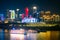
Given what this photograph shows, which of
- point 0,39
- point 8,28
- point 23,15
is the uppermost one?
point 23,15

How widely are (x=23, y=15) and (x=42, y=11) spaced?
0.18m

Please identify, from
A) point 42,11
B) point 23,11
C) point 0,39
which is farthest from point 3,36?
point 42,11

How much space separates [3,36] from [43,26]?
1.25ft

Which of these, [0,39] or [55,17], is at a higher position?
[55,17]

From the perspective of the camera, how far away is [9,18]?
1292 mm

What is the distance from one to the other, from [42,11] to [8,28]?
345 millimetres

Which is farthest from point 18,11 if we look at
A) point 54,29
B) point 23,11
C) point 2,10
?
point 54,29

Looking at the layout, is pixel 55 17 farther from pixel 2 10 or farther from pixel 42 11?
pixel 2 10

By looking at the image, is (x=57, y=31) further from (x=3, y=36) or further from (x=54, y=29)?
(x=3, y=36)

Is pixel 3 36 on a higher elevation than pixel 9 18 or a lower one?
lower

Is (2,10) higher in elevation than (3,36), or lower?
higher

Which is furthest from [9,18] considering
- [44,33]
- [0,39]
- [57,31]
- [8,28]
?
[57,31]

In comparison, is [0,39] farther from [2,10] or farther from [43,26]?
[43,26]

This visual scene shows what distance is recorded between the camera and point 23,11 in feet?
4.28
